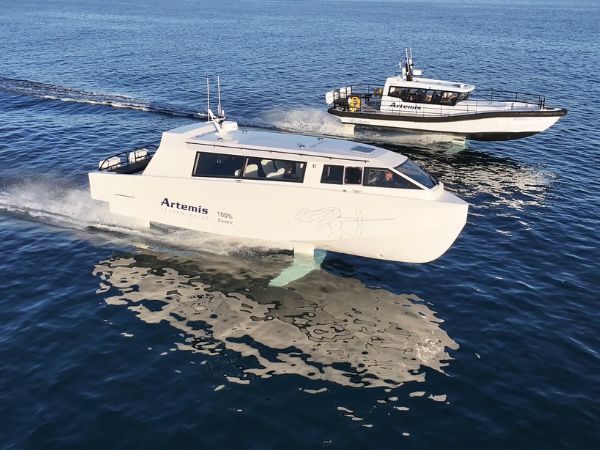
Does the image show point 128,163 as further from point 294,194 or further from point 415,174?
point 415,174

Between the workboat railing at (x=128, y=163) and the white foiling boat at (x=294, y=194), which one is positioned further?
the workboat railing at (x=128, y=163)

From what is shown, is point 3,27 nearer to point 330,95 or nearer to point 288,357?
point 330,95

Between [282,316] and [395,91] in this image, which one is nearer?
[282,316]

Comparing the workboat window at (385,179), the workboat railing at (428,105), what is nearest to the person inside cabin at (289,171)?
the workboat window at (385,179)

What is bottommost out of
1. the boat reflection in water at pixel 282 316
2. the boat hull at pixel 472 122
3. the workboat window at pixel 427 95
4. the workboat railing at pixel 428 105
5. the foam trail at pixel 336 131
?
the boat reflection in water at pixel 282 316

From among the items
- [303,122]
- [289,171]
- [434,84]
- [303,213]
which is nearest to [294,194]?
[303,213]

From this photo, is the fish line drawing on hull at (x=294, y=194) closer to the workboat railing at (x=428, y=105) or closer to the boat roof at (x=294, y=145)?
the boat roof at (x=294, y=145)

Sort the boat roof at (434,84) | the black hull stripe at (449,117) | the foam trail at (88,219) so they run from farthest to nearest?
the boat roof at (434,84), the black hull stripe at (449,117), the foam trail at (88,219)
